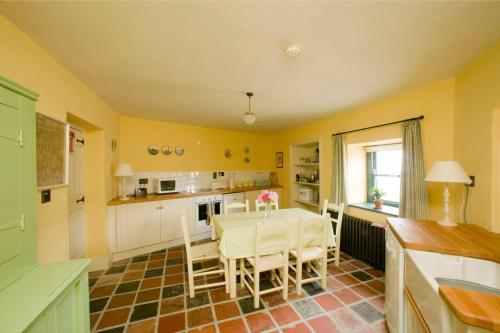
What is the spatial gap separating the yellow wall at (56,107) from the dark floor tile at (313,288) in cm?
248

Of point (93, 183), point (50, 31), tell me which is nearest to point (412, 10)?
point (50, 31)

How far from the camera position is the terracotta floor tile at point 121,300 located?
197 cm

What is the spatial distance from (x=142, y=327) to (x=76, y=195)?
5.89ft

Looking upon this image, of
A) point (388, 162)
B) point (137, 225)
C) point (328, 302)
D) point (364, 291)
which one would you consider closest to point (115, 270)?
point (137, 225)

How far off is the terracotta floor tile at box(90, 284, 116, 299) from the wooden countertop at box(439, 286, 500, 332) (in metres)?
2.89

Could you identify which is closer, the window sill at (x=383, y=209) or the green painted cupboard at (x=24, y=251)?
the green painted cupboard at (x=24, y=251)

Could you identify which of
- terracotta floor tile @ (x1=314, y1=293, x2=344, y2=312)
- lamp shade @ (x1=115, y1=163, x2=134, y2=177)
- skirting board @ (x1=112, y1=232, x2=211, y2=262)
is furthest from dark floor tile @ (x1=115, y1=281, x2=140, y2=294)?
terracotta floor tile @ (x1=314, y1=293, x2=344, y2=312)

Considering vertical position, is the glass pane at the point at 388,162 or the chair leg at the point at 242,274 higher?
the glass pane at the point at 388,162

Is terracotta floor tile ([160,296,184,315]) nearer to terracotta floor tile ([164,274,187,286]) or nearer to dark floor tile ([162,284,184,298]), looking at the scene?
dark floor tile ([162,284,184,298])

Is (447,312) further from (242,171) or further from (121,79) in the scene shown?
(242,171)

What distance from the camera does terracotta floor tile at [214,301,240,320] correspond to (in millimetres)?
1817

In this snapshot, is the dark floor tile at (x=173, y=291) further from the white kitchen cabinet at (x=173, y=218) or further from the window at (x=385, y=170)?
the window at (x=385, y=170)

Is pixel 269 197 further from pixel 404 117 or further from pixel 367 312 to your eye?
pixel 404 117

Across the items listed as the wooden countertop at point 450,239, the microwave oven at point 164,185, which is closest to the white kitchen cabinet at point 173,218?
the microwave oven at point 164,185
